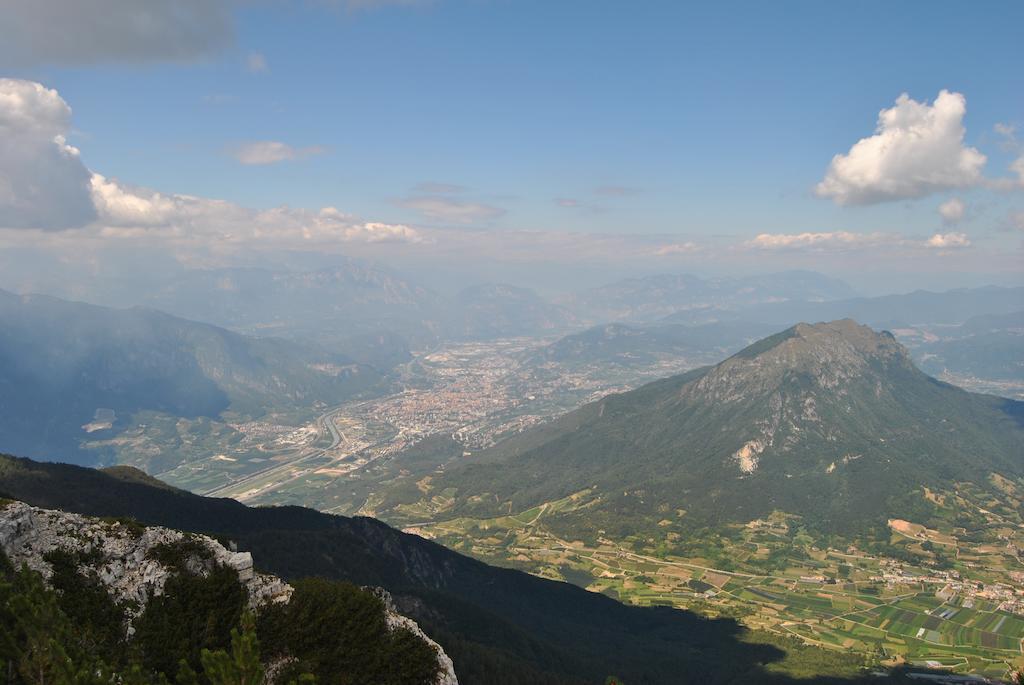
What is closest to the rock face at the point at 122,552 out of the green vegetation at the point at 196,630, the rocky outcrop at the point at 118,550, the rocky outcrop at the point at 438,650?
the rocky outcrop at the point at 118,550

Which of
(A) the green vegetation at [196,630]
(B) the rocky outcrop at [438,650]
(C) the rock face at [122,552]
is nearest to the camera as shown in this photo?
(A) the green vegetation at [196,630]

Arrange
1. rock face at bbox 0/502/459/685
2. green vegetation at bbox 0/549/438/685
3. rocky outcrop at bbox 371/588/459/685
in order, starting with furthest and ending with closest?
rocky outcrop at bbox 371/588/459/685, rock face at bbox 0/502/459/685, green vegetation at bbox 0/549/438/685

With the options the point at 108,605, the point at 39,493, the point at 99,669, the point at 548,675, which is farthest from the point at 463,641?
the point at 39,493

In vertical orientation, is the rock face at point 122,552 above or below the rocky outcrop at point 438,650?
above

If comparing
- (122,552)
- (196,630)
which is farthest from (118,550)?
(196,630)

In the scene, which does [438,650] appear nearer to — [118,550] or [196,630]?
[196,630]

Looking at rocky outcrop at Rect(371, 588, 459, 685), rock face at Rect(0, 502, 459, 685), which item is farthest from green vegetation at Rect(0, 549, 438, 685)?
rock face at Rect(0, 502, 459, 685)

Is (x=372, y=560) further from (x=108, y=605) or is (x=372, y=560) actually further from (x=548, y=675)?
(x=108, y=605)

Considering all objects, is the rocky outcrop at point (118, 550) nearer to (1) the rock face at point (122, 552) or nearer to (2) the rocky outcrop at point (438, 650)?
(1) the rock face at point (122, 552)

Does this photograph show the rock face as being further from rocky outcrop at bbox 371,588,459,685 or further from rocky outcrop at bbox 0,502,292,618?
rocky outcrop at bbox 371,588,459,685
